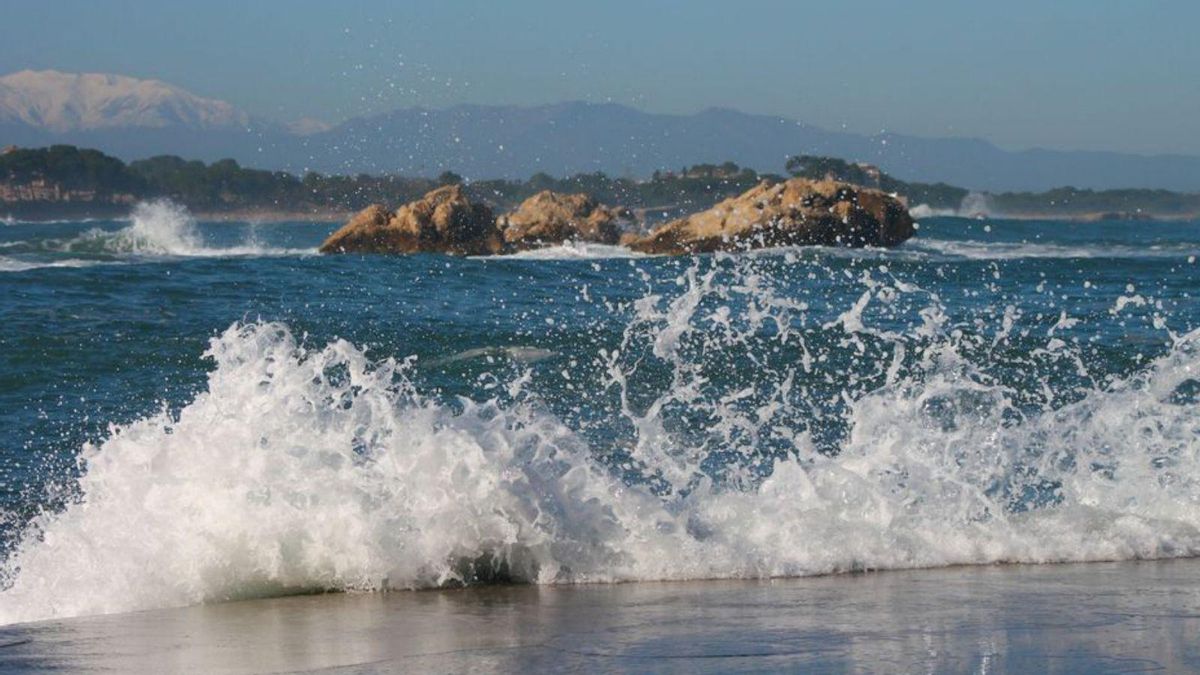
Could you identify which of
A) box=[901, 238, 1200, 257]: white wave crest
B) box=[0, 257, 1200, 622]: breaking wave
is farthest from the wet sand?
Result: box=[901, 238, 1200, 257]: white wave crest

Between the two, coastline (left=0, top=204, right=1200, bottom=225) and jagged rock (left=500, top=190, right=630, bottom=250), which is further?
coastline (left=0, top=204, right=1200, bottom=225)

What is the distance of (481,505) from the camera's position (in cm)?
662

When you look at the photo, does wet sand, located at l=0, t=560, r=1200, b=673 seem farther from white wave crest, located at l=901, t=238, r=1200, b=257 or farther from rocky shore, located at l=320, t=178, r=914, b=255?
white wave crest, located at l=901, t=238, r=1200, b=257

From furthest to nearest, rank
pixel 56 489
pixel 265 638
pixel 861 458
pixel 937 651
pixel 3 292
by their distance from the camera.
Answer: pixel 3 292 → pixel 56 489 → pixel 861 458 → pixel 265 638 → pixel 937 651

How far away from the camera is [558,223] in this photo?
3434 cm

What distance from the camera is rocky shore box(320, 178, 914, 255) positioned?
1206 inches

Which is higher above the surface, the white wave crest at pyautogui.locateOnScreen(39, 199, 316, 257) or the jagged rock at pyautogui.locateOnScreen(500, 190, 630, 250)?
the jagged rock at pyautogui.locateOnScreen(500, 190, 630, 250)

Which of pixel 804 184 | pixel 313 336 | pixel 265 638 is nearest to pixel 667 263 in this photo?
pixel 804 184

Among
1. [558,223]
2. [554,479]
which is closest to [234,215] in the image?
[558,223]

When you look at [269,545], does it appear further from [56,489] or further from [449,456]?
[56,489]

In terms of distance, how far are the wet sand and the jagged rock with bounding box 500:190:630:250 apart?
1052 inches

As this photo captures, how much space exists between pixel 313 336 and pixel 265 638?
433 inches

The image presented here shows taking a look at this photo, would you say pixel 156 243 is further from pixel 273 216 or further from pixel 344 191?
pixel 273 216

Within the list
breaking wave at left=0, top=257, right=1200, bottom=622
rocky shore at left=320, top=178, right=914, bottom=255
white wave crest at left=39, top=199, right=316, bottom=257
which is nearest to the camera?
breaking wave at left=0, top=257, right=1200, bottom=622
